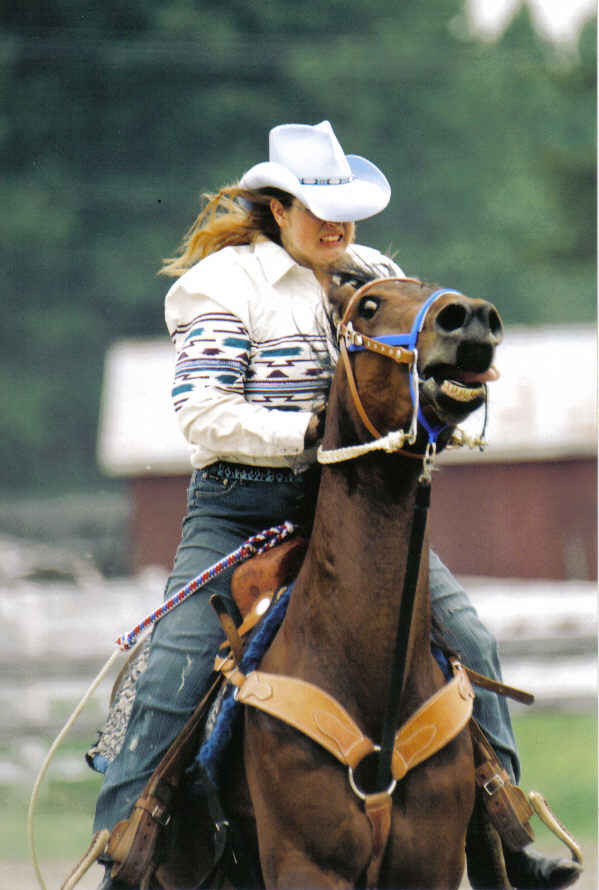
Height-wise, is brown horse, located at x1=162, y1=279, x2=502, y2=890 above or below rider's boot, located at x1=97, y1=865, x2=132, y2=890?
above

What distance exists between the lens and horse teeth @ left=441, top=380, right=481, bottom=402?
4.12 metres

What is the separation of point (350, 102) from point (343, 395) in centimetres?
3951

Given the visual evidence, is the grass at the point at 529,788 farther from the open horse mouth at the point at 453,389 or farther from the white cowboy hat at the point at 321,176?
the open horse mouth at the point at 453,389

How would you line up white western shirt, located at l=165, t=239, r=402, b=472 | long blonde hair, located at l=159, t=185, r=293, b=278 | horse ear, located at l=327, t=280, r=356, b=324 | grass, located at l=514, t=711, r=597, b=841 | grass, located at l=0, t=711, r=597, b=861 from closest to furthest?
Answer: horse ear, located at l=327, t=280, r=356, b=324 → white western shirt, located at l=165, t=239, r=402, b=472 → long blonde hair, located at l=159, t=185, r=293, b=278 → grass, located at l=0, t=711, r=597, b=861 → grass, located at l=514, t=711, r=597, b=841

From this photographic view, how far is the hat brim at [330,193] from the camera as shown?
5.09m

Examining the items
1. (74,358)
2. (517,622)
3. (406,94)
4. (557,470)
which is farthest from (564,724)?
(406,94)

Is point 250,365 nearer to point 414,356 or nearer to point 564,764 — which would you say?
point 414,356

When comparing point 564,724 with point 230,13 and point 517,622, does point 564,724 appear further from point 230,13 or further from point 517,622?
point 230,13

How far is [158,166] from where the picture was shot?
41500mm

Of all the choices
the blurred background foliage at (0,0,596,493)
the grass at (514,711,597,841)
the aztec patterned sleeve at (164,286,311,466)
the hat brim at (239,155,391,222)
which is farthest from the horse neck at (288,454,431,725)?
the blurred background foliage at (0,0,596,493)

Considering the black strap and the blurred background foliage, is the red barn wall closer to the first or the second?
the blurred background foliage

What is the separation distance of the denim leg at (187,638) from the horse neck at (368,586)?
52 cm

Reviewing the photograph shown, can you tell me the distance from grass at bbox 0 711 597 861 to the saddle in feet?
16.9

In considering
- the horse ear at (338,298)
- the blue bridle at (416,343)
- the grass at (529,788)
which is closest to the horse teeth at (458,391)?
the blue bridle at (416,343)
